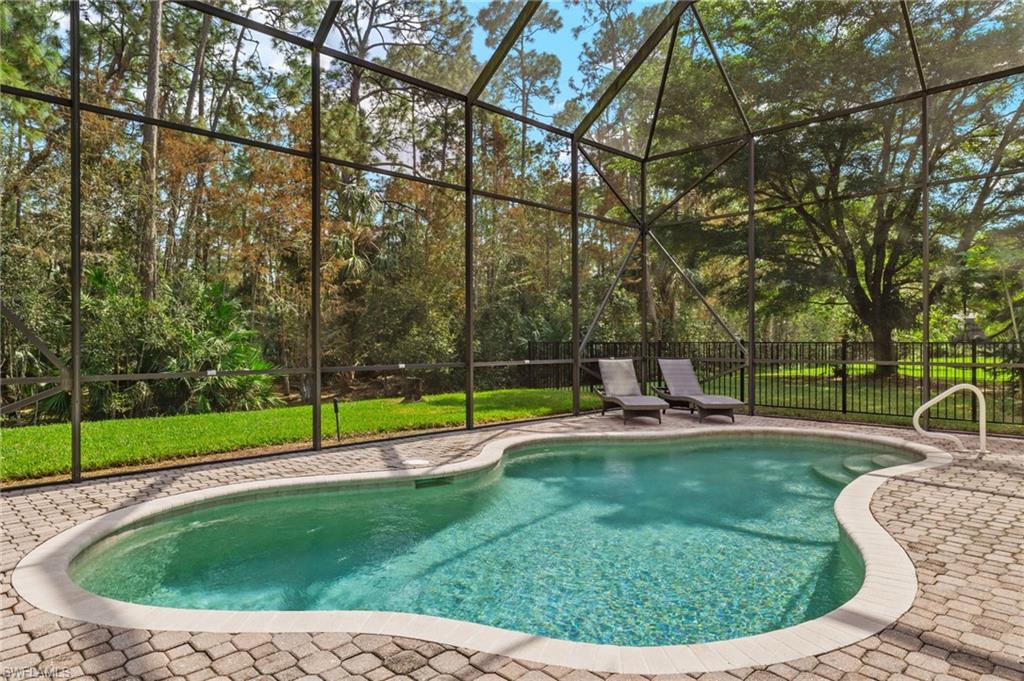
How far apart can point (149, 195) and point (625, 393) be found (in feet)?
32.1

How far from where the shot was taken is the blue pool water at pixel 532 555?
324 cm

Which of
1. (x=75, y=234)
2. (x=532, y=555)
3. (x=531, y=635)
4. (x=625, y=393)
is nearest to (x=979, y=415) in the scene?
(x=625, y=393)

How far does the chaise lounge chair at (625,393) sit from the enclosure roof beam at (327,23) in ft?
20.0

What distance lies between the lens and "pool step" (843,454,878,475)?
237 inches

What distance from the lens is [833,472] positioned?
6086mm

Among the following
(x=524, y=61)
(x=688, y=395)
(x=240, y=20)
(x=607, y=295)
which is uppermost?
(x=524, y=61)

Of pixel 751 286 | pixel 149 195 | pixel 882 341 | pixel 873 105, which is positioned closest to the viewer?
pixel 873 105

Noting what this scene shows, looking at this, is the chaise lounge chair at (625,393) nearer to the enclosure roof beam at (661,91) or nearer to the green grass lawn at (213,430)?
the green grass lawn at (213,430)

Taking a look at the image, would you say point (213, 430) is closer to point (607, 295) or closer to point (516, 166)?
point (607, 295)

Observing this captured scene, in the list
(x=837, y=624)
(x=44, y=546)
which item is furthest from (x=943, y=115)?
(x=44, y=546)

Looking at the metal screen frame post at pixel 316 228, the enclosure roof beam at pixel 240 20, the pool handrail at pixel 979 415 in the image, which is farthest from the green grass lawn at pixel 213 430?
the pool handrail at pixel 979 415

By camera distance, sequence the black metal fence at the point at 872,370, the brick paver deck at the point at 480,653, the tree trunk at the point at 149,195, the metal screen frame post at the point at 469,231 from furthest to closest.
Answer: the tree trunk at the point at 149,195, the black metal fence at the point at 872,370, the metal screen frame post at the point at 469,231, the brick paver deck at the point at 480,653

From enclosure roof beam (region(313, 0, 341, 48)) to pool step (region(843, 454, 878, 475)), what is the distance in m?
7.46

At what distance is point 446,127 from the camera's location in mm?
13359
